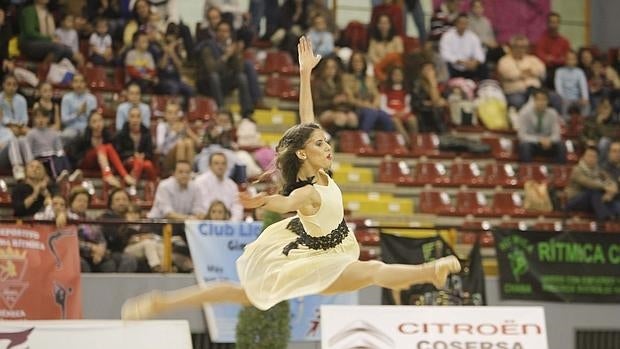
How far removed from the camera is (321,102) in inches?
599

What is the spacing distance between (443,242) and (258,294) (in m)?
5.31

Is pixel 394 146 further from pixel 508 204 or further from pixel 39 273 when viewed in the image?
pixel 39 273

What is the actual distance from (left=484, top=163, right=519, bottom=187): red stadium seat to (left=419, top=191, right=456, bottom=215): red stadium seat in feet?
2.75

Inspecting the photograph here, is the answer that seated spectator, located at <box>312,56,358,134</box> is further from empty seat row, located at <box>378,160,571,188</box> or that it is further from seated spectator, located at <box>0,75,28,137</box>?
seated spectator, located at <box>0,75,28,137</box>

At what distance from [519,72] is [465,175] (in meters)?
2.39

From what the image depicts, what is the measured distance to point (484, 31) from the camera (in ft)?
59.4

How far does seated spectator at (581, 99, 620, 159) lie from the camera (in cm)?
1568

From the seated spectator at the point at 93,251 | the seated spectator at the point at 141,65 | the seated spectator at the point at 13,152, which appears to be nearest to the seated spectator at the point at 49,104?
the seated spectator at the point at 13,152

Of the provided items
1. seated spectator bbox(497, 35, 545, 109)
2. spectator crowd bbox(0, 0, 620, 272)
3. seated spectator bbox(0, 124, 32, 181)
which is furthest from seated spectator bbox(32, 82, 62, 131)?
seated spectator bbox(497, 35, 545, 109)

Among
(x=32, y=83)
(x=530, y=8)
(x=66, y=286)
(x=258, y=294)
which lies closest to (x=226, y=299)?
(x=258, y=294)

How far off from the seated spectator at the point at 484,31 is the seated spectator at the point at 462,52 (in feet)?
1.90

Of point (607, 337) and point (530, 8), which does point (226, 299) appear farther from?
point (530, 8)

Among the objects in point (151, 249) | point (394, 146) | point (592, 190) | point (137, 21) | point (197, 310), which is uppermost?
point (137, 21)

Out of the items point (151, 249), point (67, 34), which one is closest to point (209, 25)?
point (67, 34)
